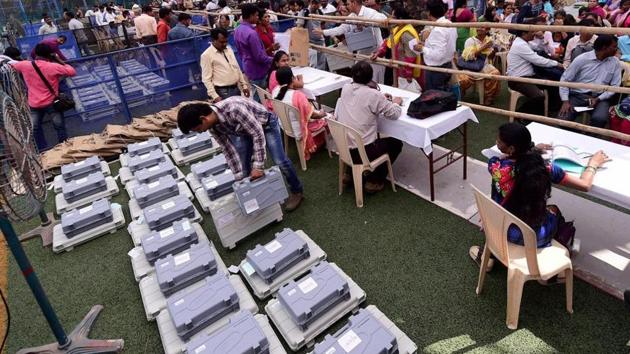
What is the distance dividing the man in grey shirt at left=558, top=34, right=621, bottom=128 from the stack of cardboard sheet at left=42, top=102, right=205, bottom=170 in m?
5.62

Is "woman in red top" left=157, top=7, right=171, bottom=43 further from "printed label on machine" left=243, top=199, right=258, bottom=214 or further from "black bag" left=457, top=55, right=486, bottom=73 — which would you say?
"printed label on machine" left=243, top=199, right=258, bottom=214

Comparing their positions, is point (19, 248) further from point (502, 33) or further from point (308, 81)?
point (502, 33)

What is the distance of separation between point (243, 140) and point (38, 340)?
2306 mm

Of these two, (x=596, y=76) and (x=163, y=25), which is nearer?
(x=596, y=76)

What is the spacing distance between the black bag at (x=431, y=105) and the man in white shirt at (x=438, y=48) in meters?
1.42

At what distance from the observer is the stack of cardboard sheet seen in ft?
19.0

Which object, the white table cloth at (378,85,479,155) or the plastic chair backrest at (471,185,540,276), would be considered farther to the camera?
the white table cloth at (378,85,479,155)

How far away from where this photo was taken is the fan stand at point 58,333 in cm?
249

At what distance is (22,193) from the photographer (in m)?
2.13

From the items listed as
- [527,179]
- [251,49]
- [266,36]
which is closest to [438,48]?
[251,49]

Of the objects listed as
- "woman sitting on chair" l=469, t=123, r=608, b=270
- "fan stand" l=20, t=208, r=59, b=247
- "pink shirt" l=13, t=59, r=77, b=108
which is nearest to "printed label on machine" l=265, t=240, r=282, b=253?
"woman sitting on chair" l=469, t=123, r=608, b=270

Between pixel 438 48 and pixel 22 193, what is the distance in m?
4.64

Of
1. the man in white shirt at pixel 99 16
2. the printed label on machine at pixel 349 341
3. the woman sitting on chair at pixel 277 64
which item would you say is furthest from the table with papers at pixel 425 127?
the man in white shirt at pixel 99 16

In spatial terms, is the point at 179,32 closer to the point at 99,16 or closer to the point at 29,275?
the point at 29,275
